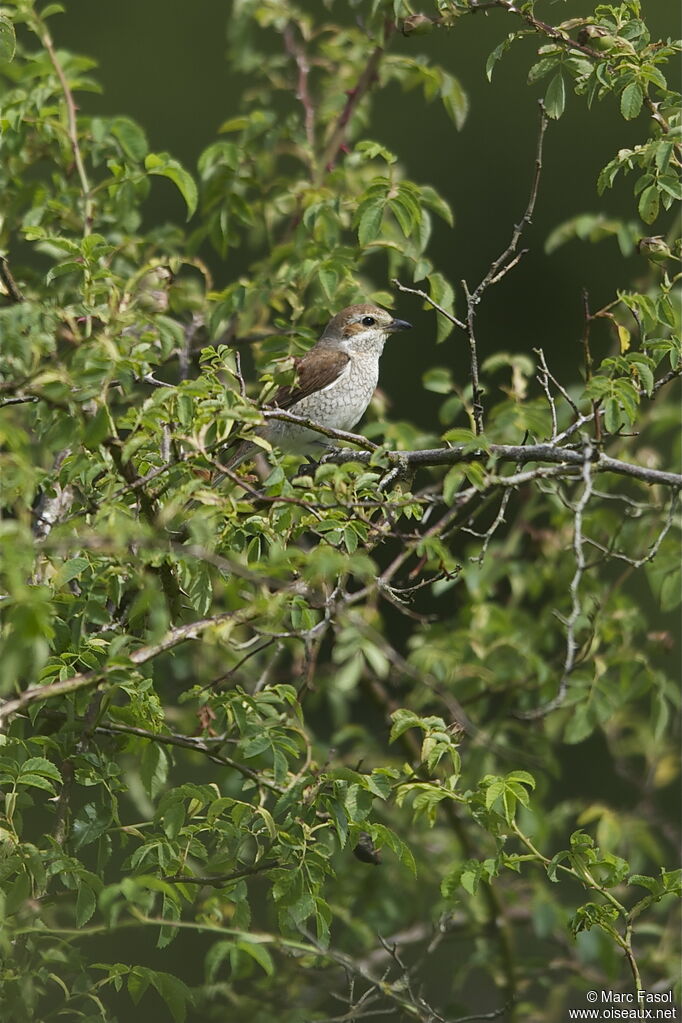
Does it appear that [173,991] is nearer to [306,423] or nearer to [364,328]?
[306,423]

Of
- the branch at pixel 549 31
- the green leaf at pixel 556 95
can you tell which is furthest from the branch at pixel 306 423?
the branch at pixel 549 31

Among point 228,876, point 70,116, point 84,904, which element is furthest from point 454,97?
point 84,904

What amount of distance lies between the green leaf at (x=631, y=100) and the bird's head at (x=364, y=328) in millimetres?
2023

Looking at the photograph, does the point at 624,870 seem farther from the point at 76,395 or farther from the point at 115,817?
the point at 76,395

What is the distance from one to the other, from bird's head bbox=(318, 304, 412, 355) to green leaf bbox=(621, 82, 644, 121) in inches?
79.7

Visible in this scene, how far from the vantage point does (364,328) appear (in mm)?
4613

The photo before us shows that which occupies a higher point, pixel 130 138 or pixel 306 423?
pixel 130 138

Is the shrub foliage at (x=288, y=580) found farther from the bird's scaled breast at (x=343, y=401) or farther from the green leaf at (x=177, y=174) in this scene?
the bird's scaled breast at (x=343, y=401)

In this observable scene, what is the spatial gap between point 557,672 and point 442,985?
2.34 meters

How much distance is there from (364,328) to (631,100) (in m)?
2.13

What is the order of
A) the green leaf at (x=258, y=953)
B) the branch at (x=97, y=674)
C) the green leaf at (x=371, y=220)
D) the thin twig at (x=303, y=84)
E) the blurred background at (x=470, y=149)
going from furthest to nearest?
the blurred background at (x=470, y=149)
the thin twig at (x=303, y=84)
the green leaf at (x=371, y=220)
the branch at (x=97, y=674)
the green leaf at (x=258, y=953)

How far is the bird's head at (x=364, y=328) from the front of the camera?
4570 mm

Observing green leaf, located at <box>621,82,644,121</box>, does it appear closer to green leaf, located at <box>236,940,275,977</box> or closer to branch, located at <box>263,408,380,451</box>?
branch, located at <box>263,408,380,451</box>

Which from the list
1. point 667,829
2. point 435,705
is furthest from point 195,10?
point 667,829
